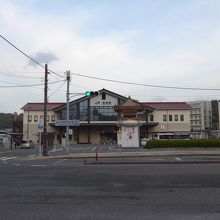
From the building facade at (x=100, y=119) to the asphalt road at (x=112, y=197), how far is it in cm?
7633

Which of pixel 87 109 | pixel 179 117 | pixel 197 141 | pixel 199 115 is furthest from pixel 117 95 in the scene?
pixel 199 115

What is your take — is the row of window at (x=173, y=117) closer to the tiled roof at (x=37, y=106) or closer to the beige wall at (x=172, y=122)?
the beige wall at (x=172, y=122)

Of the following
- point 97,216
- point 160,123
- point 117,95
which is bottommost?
point 97,216

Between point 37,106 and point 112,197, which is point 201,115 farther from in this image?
point 112,197

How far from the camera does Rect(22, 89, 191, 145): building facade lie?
94438 mm

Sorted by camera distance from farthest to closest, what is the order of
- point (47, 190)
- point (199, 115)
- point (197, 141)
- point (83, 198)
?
point (199, 115)
point (197, 141)
point (47, 190)
point (83, 198)

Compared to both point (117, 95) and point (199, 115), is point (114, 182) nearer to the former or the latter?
point (117, 95)

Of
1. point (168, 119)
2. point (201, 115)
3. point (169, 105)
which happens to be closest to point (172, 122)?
point (168, 119)

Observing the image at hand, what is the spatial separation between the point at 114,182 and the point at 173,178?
7.95ft

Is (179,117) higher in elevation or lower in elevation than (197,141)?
A: higher

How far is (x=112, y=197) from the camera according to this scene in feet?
36.6

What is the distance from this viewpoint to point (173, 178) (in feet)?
50.1

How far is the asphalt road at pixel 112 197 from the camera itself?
29.0 ft

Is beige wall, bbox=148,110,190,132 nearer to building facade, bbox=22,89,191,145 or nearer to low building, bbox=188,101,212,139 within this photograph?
building facade, bbox=22,89,191,145
